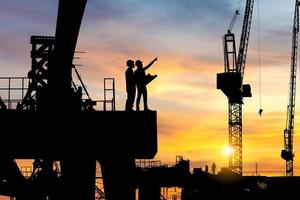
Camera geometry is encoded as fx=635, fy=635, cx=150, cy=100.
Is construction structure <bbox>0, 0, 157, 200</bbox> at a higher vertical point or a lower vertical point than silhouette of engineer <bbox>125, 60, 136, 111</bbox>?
lower

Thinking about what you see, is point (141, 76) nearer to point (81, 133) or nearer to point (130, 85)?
point (130, 85)

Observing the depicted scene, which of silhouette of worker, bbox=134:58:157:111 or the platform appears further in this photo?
the platform

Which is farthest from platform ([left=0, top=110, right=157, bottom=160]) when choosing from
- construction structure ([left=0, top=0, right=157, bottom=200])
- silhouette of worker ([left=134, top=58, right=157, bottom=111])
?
silhouette of worker ([left=134, top=58, right=157, bottom=111])

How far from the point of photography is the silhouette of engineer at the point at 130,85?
18.3m

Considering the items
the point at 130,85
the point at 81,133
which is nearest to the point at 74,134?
the point at 81,133

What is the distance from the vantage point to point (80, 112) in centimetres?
1909

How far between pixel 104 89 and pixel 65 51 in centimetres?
507

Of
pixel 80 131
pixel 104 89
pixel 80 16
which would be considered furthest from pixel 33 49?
pixel 80 16

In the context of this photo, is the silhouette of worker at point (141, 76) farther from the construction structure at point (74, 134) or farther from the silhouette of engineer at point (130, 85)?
the construction structure at point (74, 134)

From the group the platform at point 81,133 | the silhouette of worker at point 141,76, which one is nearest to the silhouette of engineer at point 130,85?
the silhouette of worker at point 141,76

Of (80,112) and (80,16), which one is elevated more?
(80,16)

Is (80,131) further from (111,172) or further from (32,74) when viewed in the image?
(32,74)

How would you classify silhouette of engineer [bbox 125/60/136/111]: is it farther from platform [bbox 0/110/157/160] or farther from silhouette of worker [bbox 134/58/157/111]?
platform [bbox 0/110/157/160]

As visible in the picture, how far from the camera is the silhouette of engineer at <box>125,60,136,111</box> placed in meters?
18.3
